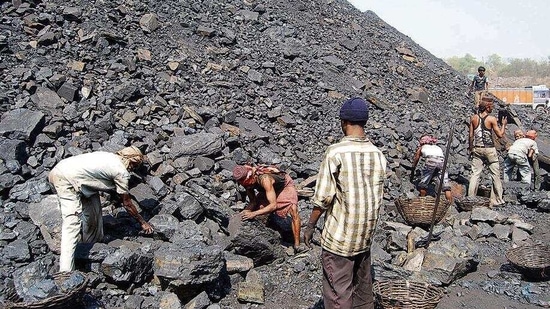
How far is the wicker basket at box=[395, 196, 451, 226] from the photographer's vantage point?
6000mm

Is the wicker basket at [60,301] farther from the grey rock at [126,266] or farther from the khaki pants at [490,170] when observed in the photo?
the khaki pants at [490,170]

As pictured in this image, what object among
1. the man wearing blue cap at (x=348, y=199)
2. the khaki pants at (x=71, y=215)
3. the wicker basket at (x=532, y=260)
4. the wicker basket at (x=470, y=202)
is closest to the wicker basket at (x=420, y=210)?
the wicker basket at (x=470, y=202)

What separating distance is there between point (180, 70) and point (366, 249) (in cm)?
558

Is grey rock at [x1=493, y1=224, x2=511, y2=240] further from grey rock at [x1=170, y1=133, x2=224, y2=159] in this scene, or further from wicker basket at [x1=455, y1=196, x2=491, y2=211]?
grey rock at [x1=170, y1=133, x2=224, y2=159]

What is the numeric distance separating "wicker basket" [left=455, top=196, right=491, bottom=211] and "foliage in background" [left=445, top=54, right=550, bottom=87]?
3107 cm

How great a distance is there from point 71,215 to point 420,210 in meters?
4.06

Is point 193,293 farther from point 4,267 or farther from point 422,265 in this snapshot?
point 422,265

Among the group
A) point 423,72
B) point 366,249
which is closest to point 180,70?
point 366,249

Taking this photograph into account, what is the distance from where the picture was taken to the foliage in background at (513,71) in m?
37.5

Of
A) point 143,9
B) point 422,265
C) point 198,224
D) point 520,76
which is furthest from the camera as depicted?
point 520,76

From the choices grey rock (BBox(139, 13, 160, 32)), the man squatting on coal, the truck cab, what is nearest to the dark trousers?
the man squatting on coal

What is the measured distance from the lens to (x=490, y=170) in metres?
7.07

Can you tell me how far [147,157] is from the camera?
5.91 meters

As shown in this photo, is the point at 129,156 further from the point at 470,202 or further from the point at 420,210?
the point at 470,202
